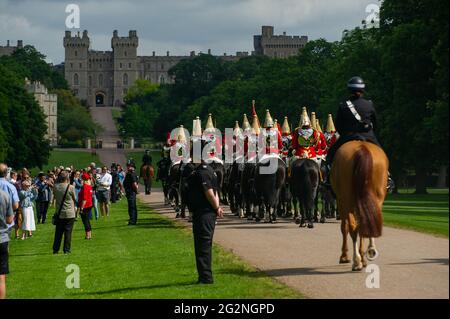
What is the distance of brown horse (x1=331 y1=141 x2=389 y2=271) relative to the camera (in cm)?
1531

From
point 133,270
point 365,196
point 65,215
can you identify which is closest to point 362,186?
point 365,196

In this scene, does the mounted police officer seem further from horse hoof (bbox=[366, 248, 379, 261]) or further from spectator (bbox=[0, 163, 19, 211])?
spectator (bbox=[0, 163, 19, 211])

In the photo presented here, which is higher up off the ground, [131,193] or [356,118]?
[356,118]

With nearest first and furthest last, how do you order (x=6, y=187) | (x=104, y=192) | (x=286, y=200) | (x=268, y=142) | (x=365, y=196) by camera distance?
(x=365, y=196)
(x=6, y=187)
(x=268, y=142)
(x=286, y=200)
(x=104, y=192)

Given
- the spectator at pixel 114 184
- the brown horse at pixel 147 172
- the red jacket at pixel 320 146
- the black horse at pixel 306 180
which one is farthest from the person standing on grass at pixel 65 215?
the brown horse at pixel 147 172

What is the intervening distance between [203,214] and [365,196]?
2661 millimetres

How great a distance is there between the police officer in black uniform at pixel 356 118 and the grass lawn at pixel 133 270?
95.5 inches

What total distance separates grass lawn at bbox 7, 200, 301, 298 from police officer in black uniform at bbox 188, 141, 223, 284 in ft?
1.11

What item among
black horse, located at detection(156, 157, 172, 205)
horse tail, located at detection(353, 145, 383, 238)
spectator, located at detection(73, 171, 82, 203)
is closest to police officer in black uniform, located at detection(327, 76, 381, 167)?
horse tail, located at detection(353, 145, 383, 238)

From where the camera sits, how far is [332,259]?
18578 mm

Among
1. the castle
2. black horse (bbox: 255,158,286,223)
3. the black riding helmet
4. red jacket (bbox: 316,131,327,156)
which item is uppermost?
the castle

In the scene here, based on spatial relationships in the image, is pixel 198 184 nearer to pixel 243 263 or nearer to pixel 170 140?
pixel 243 263

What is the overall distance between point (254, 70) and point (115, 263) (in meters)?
144

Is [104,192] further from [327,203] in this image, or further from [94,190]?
[327,203]
